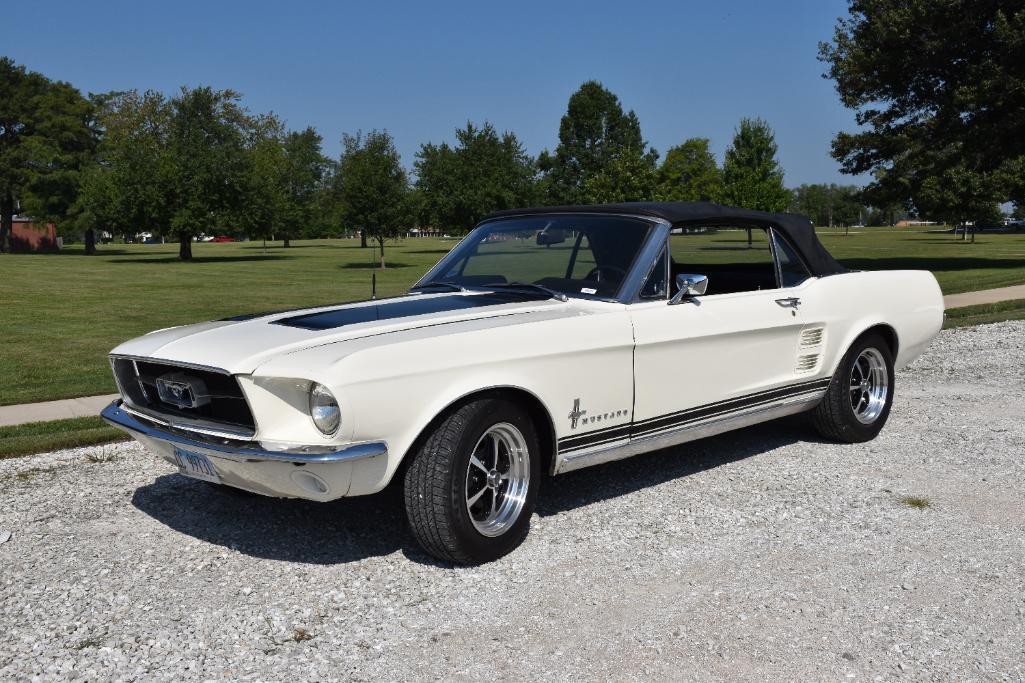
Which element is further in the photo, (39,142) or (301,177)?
(301,177)

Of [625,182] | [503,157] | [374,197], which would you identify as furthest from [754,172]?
[374,197]

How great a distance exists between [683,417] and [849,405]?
176 cm

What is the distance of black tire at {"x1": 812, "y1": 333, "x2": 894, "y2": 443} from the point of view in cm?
590

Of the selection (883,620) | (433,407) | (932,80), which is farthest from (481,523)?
(932,80)

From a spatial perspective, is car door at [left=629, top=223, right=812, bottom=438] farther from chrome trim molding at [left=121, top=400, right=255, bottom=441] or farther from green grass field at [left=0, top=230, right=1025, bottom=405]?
chrome trim molding at [left=121, top=400, right=255, bottom=441]

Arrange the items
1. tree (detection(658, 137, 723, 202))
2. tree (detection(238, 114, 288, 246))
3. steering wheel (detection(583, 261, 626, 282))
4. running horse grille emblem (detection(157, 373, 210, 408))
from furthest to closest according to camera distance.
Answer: tree (detection(658, 137, 723, 202)), tree (detection(238, 114, 288, 246)), steering wheel (detection(583, 261, 626, 282)), running horse grille emblem (detection(157, 373, 210, 408))

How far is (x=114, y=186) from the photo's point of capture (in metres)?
47.6

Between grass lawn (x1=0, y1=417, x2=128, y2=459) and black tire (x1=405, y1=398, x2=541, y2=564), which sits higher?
black tire (x1=405, y1=398, x2=541, y2=564)

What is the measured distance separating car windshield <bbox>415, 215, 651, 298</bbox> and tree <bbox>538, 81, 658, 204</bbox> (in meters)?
76.7

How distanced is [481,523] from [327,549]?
75cm

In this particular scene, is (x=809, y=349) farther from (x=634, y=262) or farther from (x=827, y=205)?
(x=827, y=205)

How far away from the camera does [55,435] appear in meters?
6.48

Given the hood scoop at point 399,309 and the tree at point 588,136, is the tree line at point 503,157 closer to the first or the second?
the tree at point 588,136

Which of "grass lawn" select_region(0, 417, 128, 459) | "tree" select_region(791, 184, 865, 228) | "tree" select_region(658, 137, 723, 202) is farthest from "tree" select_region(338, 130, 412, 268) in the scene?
"tree" select_region(791, 184, 865, 228)
